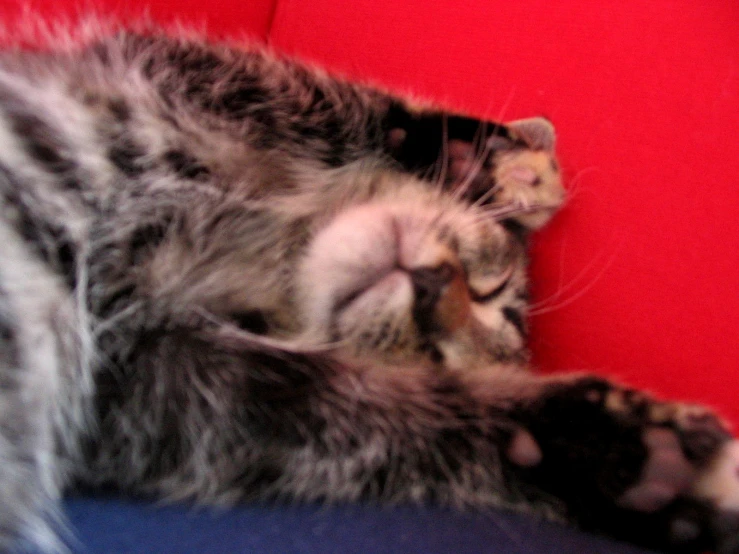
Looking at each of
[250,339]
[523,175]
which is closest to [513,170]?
[523,175]

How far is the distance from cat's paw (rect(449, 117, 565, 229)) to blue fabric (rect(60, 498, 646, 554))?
17.2 inches

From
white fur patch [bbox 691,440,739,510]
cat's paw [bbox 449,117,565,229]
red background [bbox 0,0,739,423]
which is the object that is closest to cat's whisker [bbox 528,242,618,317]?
red background [bbox 0,0,739,423]

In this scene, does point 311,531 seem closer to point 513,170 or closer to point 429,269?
point 429,269

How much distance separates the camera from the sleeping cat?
629mm

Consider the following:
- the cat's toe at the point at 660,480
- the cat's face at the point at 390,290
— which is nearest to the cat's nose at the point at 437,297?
the cat's face at the point at 390,290

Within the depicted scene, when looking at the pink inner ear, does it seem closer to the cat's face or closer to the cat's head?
the cat's head

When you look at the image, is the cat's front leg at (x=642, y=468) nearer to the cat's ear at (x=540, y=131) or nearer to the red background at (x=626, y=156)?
the red background at (x=626, y=156)

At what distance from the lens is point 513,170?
939 mm

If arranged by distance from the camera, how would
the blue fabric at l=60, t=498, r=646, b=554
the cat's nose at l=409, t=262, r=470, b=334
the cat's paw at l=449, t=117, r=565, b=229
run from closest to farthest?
the blue fabric at l=60, t=498, r=646, b=554
the cat's nose at l=409, t=262, r=470, b=334
the cat's paw at l=449, t=117, r=565, b=229

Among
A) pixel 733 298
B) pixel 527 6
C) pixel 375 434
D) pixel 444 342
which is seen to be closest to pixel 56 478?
pixel 375 434

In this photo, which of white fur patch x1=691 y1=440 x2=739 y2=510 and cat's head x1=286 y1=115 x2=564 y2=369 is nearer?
white fur patch x1=691 y1=440 x2=739 y2=510

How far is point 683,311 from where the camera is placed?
3.04 feet

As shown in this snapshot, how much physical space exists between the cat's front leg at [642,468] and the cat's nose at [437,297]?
0.15 metres

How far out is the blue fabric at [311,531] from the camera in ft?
1.87
